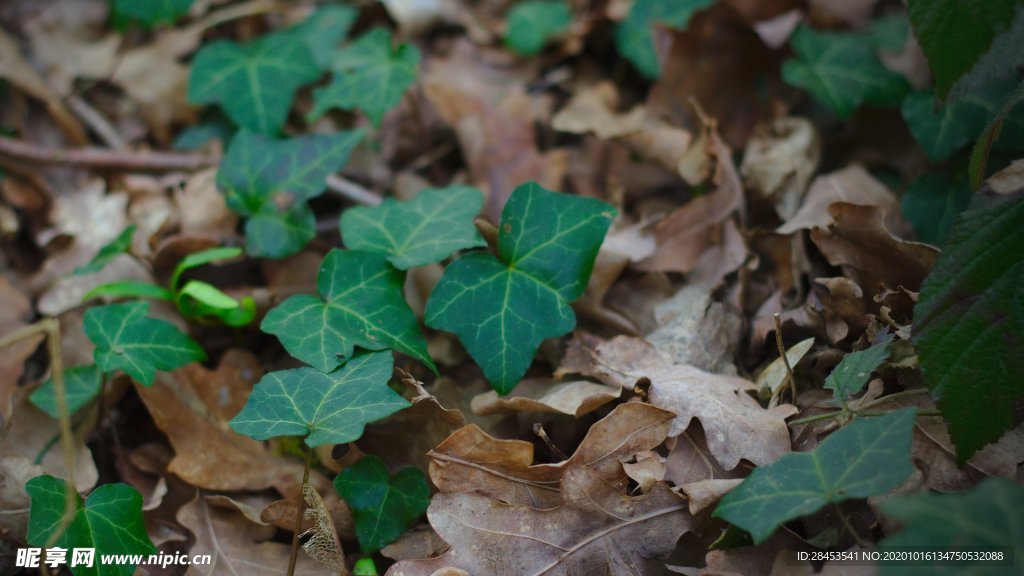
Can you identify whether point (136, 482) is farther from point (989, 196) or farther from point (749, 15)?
point (749, 15)

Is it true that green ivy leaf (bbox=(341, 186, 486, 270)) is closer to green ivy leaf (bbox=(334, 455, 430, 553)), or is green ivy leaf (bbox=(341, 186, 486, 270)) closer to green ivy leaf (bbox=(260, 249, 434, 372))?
green ivy leaf (bbox=(260, 249, 434, 372))

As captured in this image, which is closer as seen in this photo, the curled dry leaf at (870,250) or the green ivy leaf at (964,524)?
the green ivy leaf at (964,524)

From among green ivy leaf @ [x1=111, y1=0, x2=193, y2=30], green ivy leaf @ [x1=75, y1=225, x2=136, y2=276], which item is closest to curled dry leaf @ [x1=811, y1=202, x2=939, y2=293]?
green ivy leaf @ [x1=75, y1=225, x2=136, y2=276]

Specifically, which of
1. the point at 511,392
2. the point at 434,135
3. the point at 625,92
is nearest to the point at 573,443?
the point at 511,392

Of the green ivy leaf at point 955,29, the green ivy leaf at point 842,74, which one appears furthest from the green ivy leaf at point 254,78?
the green ivy leaf at point 955,29

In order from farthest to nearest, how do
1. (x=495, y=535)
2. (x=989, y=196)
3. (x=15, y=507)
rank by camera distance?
1. (x=15, y=507)
2. (x=495, y=535)
3. (x=989, y=196)

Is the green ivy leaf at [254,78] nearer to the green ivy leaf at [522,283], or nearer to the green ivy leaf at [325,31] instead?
the green ivy leaf at [325,31]
